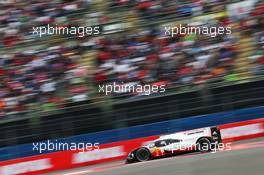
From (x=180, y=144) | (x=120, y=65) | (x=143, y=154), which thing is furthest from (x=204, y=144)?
(x=120, y=65)

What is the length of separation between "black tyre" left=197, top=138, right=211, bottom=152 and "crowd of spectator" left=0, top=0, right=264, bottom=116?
2.38 meters

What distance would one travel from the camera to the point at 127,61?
1470 cm

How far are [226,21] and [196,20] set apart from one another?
0.85 meters

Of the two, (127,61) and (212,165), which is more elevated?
(127,61)

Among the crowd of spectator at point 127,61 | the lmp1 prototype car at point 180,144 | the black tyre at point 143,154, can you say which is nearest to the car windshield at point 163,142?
the lmp1 prototype car at point 180,144

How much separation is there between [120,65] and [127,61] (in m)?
0.23

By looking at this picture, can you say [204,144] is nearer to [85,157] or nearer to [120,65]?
[85,157]

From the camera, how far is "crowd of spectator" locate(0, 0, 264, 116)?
14328 mm

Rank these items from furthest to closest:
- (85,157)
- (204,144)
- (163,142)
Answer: (85,157) < (163,142) < (204,144)

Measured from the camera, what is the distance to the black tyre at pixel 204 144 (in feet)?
39.6

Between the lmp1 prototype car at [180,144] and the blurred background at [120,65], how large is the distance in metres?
1.55

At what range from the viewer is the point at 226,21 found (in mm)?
15219

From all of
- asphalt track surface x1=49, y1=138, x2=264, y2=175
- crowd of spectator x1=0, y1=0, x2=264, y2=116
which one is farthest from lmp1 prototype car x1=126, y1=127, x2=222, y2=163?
asphalt track surface x1=49, y1=138, x2=264, y2=175

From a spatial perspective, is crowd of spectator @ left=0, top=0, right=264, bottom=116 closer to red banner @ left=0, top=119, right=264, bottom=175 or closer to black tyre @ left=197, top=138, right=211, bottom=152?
red banner @ left=0, top=119, right=264, bottom=175
